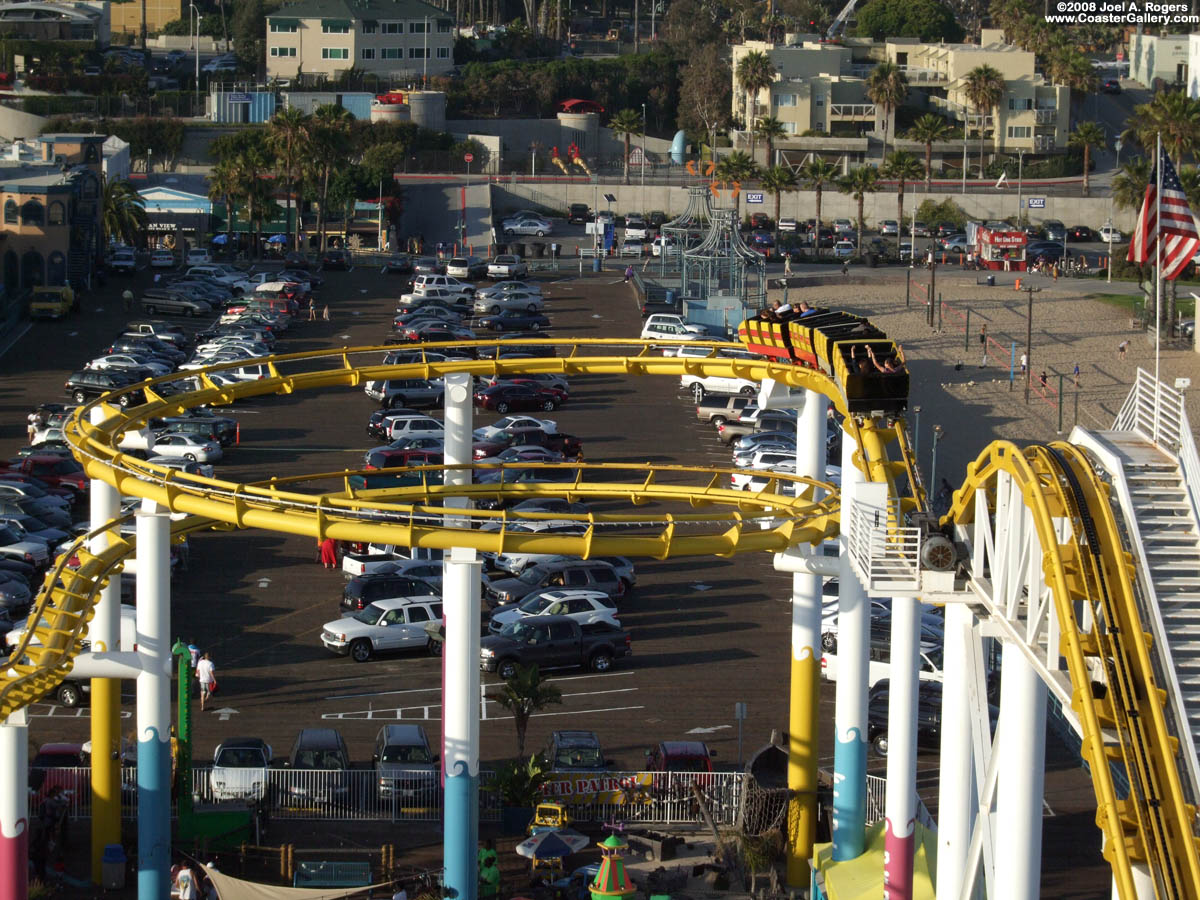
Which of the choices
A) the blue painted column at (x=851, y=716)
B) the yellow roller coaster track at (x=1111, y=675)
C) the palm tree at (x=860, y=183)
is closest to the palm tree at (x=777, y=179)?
the palm tree at (x=860, y=183)

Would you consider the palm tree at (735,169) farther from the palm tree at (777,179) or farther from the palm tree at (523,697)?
the palm tree at (523,697)

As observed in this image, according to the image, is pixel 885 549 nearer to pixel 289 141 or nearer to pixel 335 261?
pixel 335 261

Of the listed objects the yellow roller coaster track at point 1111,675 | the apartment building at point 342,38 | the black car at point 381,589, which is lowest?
the black car at point 381,589

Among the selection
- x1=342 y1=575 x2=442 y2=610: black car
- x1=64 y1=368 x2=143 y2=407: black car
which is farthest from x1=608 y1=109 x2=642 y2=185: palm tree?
x1=342 y1=575 x2=442 y2=610: black car

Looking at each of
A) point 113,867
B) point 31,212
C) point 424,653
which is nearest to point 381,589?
point 424,653

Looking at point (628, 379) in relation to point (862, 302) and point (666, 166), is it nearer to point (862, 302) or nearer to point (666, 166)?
point (862, 302)
